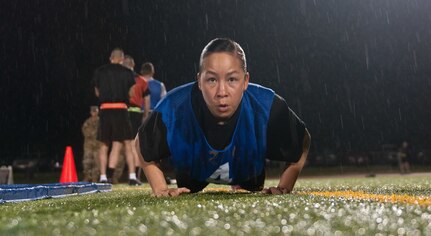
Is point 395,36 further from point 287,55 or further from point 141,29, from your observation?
point 141,29

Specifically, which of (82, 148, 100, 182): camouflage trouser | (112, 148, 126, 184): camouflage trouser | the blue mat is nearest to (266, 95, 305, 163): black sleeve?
the blue mat

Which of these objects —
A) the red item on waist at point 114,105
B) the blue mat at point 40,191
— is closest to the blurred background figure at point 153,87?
the red item on waist at point 114,105

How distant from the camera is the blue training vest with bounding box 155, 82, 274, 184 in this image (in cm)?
398

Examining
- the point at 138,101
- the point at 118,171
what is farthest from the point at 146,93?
the point at 118,171

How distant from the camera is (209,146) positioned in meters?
3.96

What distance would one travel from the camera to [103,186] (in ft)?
22.6

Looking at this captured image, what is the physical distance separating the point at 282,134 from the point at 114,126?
5307mm

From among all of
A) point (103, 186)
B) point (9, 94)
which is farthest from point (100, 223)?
point (9, 94)

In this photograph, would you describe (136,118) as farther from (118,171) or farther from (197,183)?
(197,183)

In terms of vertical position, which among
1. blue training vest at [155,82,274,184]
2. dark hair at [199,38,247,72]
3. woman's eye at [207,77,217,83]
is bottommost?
blue training vest at [155,82,274,184]

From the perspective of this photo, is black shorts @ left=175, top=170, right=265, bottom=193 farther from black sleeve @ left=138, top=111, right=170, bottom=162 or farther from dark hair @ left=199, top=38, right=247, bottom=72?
dark hair @ left=199, top=38, right=247, bottom=72

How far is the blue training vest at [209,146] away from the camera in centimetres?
398

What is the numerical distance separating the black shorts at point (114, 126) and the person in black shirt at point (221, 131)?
4.88 m

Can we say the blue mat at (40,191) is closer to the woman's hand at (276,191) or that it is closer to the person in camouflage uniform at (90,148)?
the woman's hand at (276,191)
